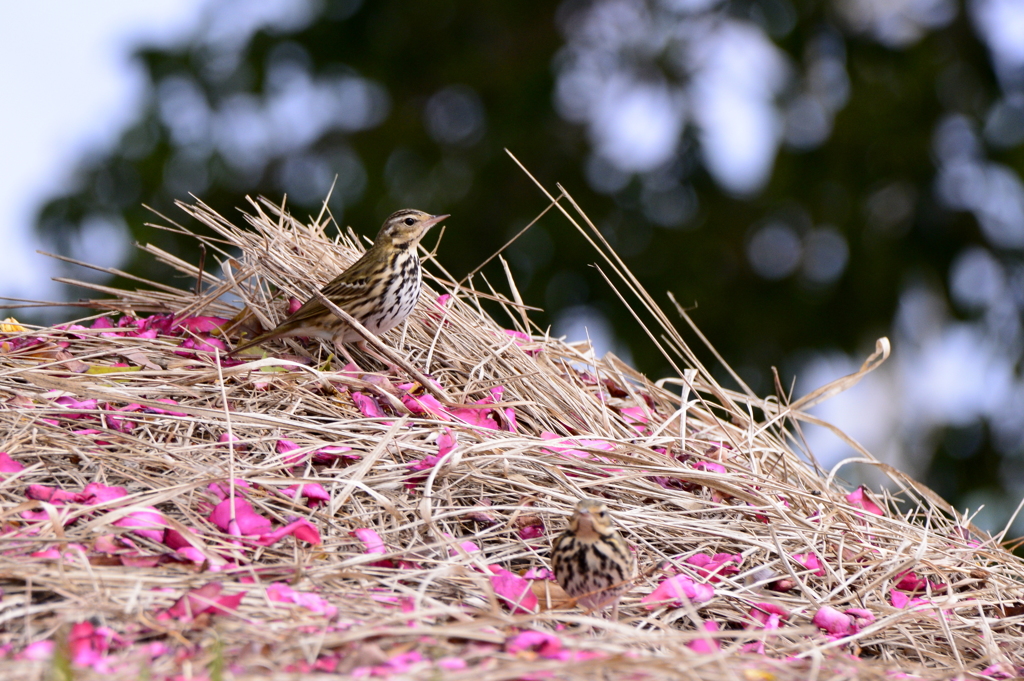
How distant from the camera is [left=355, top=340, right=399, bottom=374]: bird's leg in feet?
13.7

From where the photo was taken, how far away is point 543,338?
4.68 metres

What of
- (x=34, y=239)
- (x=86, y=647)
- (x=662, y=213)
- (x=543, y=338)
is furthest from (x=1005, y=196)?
(x=34, y=239)

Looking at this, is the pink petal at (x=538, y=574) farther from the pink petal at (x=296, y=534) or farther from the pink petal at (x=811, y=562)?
the pink petal at (x=811, y=562)

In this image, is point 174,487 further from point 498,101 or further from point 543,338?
point 498,101

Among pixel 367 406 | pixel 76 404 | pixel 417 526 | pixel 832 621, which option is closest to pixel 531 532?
pixel 417 526

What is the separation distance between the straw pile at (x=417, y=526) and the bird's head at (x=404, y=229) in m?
0.45

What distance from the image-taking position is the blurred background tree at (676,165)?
9891mm

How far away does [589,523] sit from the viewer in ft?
9.05

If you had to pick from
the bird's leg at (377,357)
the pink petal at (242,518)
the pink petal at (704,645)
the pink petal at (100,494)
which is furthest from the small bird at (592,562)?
the bird's leg at (377,357)

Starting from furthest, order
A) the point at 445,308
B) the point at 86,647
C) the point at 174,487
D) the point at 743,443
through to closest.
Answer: the point at 445,308, the point at 743,443, the point at 174,487, the point at 86,647

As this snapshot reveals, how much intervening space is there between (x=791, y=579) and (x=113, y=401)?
8.08 feet

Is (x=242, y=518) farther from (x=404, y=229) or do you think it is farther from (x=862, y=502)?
(x=862, y=502)

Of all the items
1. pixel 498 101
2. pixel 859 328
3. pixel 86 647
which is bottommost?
pixel 859 328

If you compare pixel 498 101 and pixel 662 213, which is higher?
pixel 498 101
